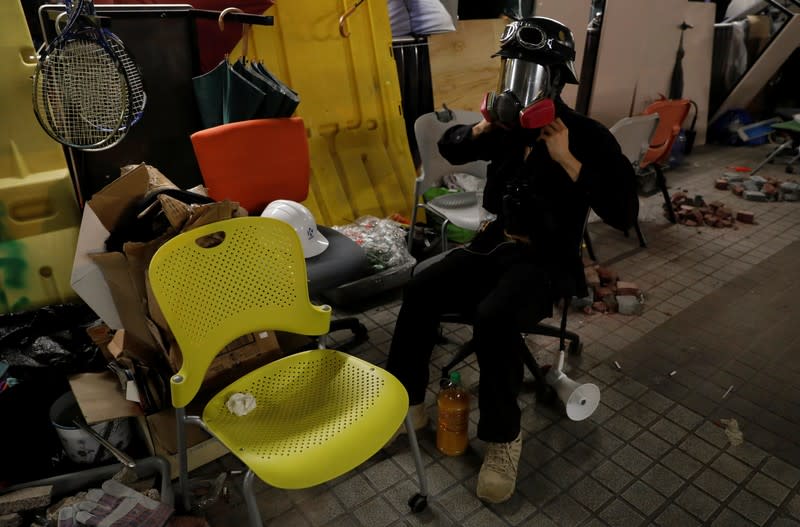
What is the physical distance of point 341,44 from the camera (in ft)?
11.9

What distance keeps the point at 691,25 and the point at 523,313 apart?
17.9 feet

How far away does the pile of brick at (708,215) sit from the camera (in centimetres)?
439

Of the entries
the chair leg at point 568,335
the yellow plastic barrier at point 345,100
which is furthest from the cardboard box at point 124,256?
the yellow plastic barrier at point 345,100

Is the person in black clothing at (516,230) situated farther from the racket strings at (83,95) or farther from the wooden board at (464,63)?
the wooden board at (464,63)

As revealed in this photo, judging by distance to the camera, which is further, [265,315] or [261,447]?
[265,315]

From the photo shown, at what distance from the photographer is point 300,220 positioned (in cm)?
236

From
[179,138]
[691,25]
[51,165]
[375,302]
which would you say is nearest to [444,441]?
[375,302]

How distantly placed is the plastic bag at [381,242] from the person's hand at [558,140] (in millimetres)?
1369

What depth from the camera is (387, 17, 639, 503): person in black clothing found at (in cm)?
200

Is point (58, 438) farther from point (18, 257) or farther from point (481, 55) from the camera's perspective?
point (481, 55)

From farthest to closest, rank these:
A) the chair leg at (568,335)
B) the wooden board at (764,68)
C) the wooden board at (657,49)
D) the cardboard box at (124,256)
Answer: the wooden board at (764,68), the wooden board at (657,49), the chair leg at (568,335), the cardboard box at (124,256)

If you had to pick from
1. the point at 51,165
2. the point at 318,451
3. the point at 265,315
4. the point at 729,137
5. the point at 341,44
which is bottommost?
the point at 729,137

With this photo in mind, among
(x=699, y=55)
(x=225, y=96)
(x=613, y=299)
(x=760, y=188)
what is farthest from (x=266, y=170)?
(x=699, y=55)

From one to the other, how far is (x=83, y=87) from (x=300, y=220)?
905mm
